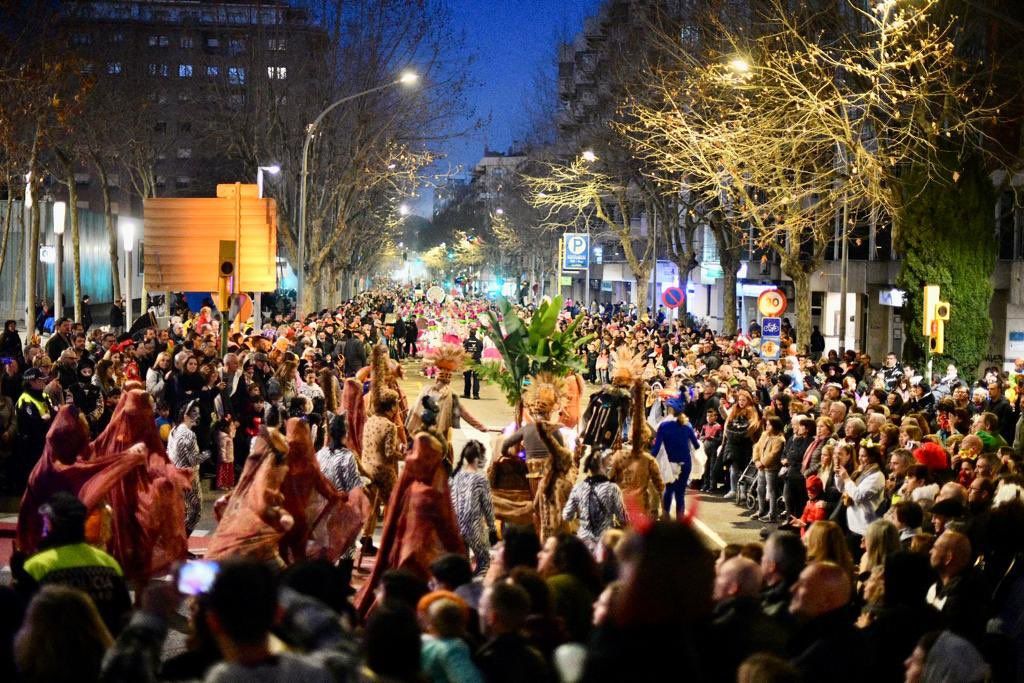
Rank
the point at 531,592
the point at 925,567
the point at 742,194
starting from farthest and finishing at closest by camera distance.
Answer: the point at 742,194 → the point at 925,567 → the point at 531,592

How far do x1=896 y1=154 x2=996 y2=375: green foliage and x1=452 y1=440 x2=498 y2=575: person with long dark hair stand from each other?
15.7m

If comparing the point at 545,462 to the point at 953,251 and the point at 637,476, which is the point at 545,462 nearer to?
the point at 637,476

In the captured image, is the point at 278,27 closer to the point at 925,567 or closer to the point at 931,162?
the point at 931,162

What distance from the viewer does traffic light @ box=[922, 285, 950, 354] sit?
69.7 feet

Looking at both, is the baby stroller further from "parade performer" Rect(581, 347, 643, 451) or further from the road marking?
"parade performer" Rect(581, 347, 643, 451)

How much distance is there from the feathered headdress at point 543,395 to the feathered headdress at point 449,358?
94 centimetres

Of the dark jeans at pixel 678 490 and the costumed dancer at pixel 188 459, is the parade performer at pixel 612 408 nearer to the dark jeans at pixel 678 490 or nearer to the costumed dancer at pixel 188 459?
the dark jeans at pixel 678 490

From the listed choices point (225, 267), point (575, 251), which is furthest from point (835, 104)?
point (575, 251)

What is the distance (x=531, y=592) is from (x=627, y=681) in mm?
1957

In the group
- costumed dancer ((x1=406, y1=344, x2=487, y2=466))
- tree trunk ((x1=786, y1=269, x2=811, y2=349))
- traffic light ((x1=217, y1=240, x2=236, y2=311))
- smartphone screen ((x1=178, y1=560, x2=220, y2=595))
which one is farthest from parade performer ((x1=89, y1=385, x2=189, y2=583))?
tree trunk ((x1=786, y1=269, x2=811, y2=349))

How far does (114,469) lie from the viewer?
10.9m

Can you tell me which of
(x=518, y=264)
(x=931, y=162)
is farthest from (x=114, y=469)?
(x=518, y=264)

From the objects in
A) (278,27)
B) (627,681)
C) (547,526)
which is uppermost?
(278,27)

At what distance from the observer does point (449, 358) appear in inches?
664
